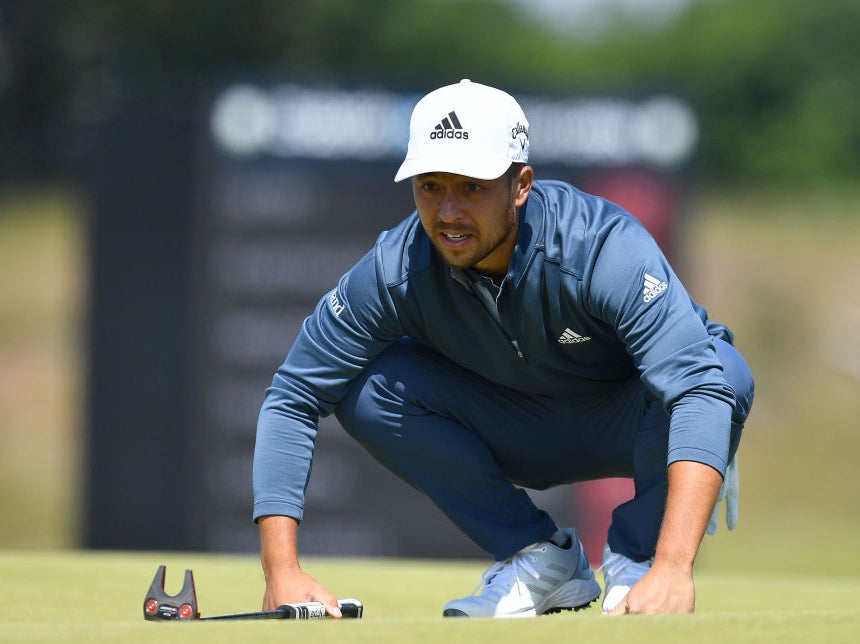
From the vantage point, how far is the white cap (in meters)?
3.84

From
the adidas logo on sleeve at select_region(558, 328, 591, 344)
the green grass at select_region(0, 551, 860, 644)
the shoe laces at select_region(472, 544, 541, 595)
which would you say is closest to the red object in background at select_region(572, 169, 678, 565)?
the green grass at select_region(0, 551, 860, 644)

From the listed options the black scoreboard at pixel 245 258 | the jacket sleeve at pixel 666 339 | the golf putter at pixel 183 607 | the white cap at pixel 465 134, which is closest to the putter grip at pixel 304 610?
the golf putter at pixel 183 607

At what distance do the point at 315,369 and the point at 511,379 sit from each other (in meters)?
0.52

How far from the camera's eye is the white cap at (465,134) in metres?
3.84

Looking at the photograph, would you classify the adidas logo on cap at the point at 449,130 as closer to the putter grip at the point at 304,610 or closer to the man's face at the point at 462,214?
the man's face at the point at 462,214

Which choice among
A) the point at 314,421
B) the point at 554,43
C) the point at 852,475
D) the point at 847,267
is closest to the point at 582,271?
the point at 314,421

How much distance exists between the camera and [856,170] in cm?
2433

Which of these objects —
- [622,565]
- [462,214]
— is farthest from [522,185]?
[622,565]

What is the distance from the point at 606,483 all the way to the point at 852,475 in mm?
5947

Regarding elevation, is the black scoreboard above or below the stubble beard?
below

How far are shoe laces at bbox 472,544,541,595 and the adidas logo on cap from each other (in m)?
1.12

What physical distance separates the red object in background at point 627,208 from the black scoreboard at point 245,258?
0.01 m

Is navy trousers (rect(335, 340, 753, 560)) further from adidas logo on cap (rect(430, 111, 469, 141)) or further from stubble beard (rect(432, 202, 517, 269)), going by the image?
adidas logo on cap (rect(430, 111, 469, 141))

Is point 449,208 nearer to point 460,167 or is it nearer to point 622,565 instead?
point 460,167
